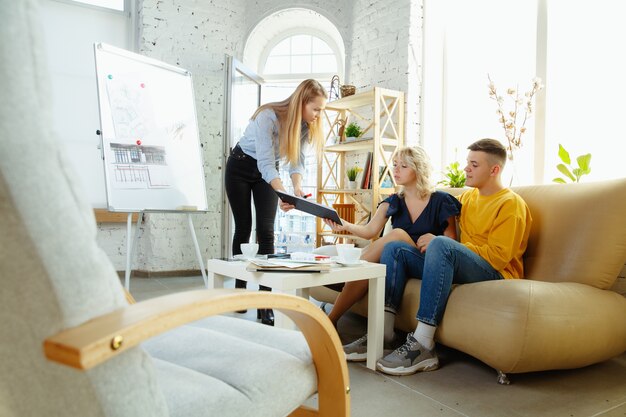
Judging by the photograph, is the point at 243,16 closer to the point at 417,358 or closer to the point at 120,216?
the point at 120,216

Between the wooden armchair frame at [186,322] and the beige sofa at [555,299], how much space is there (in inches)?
39.2

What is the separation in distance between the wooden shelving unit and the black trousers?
80 centimetres

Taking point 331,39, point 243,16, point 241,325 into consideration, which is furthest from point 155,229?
point 241,325

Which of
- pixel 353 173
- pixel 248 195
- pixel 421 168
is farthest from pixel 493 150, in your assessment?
pixel 353 173

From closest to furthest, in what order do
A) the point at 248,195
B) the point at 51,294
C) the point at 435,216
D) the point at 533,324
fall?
the point at 51,294, the point at 533,324, the point at 435,216, the point at 248,195

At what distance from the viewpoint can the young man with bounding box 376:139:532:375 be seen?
1.91 meters

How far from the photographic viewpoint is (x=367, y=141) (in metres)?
3.87

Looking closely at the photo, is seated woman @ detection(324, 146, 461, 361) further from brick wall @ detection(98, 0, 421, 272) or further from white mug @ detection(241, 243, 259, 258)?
brick wall @ detection(98, 0, 421, 272)

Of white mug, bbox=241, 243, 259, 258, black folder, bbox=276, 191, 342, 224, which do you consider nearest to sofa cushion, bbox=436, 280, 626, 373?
black folder, bbox=276, 191, 342, 224

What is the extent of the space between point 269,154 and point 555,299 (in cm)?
160

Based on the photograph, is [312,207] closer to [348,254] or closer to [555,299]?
[348,254]

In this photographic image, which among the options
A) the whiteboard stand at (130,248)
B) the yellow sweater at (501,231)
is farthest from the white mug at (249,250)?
the yellow sweater at (501,231)

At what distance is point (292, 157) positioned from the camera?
8.80 ft

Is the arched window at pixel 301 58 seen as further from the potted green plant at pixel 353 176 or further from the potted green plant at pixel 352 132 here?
the potted green plant at pixel 353 176
